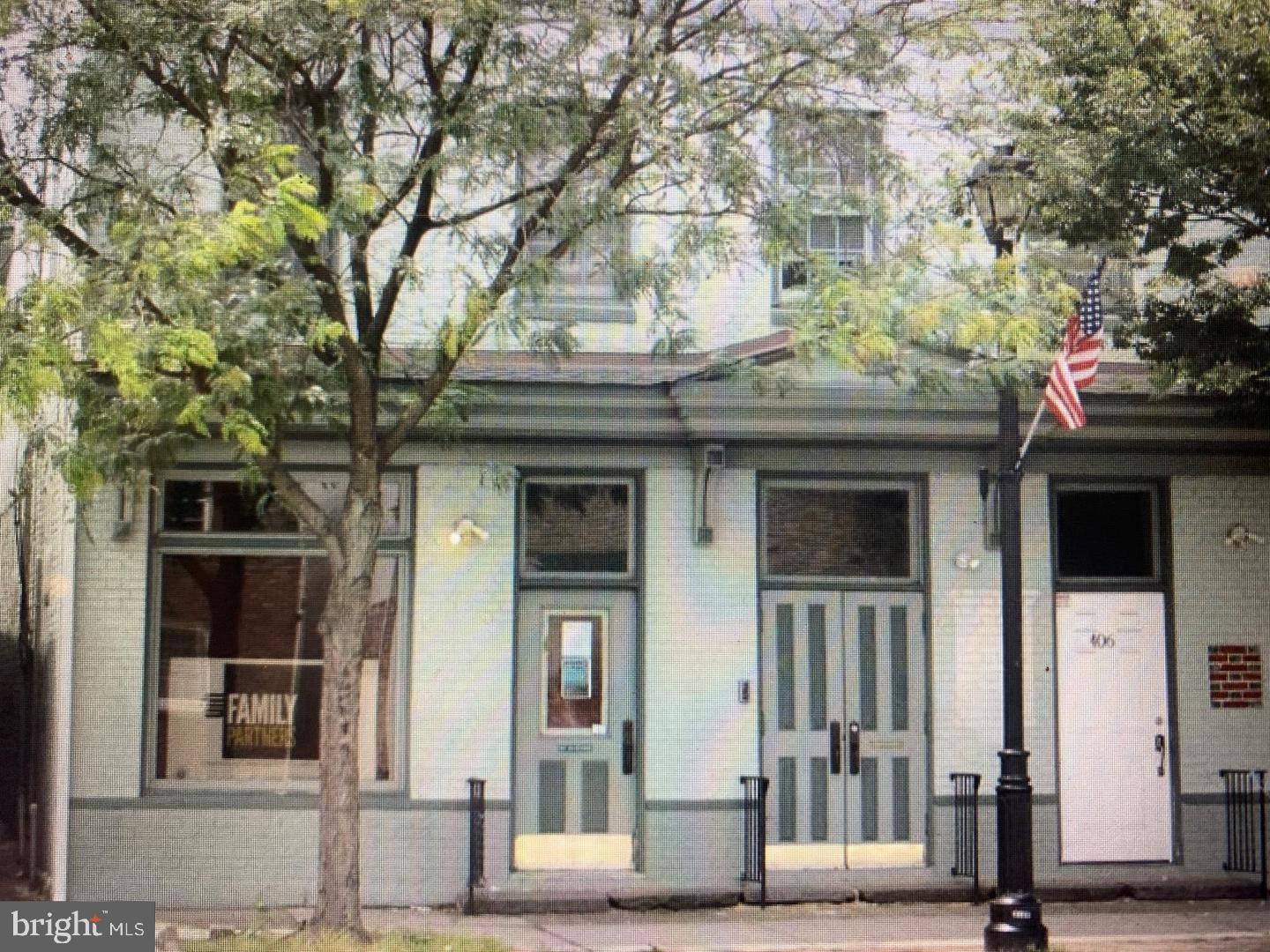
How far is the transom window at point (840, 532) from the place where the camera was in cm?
1286

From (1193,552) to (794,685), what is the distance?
3.38 metres

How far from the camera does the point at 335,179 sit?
9656 millimetres

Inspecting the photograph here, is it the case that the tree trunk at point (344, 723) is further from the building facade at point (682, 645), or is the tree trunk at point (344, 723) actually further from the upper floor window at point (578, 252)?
the building facade at point (682, 645)

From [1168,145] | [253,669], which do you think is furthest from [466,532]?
[1168,145]

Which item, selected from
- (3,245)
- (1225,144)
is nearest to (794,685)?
(1225,144)

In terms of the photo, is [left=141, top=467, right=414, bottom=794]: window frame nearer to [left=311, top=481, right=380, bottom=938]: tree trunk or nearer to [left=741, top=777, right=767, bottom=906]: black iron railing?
[left=311, top=481, right=380, bottom=938]: tree trunk

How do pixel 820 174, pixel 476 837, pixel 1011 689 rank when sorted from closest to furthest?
pixel 1011 689, pixel 820 174, pixel 476 837

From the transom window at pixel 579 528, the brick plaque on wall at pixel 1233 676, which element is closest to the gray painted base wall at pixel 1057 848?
the brick plaque on wall at pixel 1233 676

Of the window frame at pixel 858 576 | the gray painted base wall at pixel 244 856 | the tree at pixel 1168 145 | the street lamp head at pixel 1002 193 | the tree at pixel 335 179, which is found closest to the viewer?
the tree at pixel 335 179

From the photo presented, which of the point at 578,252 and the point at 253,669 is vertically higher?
the point at 578,252

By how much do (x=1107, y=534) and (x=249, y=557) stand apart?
6760mm

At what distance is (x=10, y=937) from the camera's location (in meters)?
9.01

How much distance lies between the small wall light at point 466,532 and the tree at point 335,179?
4.52ft

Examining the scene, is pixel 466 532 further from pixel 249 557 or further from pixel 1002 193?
pixel 1002 193
